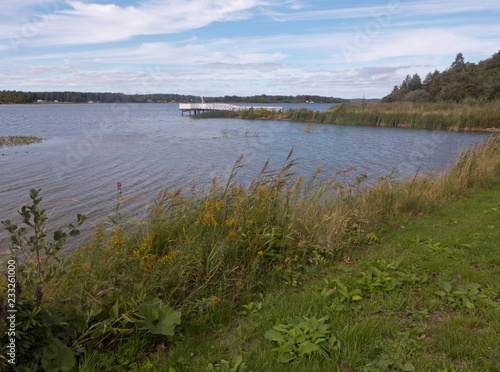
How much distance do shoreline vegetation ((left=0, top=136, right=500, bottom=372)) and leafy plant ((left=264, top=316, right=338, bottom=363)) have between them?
0.04 ft

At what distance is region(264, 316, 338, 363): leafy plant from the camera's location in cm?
267

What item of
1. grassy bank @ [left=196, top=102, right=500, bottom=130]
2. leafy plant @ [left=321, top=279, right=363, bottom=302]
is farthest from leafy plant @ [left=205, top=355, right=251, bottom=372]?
grassy bank @ [left=196, top=102, right=500, bottom=130]

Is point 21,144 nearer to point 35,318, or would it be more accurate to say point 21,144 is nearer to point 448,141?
point 35,318

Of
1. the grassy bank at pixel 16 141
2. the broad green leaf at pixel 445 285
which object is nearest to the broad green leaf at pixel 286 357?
the broad green leaf at pixel 445 285

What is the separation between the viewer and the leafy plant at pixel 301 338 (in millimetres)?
2668

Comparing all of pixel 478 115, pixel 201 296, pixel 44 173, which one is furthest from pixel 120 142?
pixel 478 115

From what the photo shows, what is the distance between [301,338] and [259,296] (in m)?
1.04

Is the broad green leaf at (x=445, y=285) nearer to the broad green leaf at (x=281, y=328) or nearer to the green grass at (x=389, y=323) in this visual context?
Result: the green grass at (x=389, y=323)

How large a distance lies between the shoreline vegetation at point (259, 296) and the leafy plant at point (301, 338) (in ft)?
0.04

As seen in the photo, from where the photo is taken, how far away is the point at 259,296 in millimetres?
3799

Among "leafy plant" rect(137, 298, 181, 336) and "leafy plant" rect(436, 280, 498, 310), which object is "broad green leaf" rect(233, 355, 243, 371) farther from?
"leafy plant" rect(436, 280, 498, 310)

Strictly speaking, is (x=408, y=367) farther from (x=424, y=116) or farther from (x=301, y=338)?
(x=424, y=116)

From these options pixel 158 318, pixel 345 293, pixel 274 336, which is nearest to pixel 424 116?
pixel 345 293

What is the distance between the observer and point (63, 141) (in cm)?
2230
